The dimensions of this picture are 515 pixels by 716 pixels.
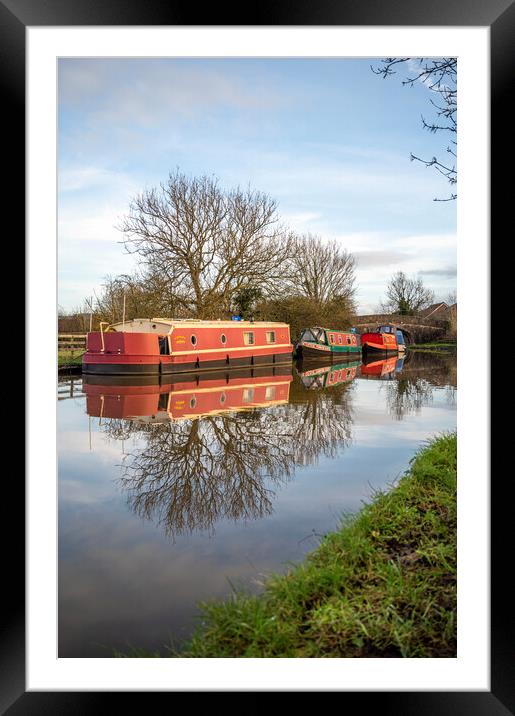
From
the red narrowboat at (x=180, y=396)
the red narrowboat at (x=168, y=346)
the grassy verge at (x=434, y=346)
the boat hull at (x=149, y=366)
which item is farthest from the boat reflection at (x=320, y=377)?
the grassy verge at (x=434, y=346)

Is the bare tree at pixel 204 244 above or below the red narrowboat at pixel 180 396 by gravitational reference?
above

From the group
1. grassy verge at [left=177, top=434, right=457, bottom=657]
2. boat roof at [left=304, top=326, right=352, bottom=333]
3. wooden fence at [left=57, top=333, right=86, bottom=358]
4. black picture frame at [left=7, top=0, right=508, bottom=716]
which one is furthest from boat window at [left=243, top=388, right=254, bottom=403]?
boat roof at [left=304, top=326, right=352, bottom=333]

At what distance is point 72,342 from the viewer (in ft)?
29.4

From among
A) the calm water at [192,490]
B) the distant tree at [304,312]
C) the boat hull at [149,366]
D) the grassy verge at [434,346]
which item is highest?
the distant tree at [304,312]

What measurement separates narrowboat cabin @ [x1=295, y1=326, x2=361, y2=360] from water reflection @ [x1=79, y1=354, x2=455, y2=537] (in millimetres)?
4661

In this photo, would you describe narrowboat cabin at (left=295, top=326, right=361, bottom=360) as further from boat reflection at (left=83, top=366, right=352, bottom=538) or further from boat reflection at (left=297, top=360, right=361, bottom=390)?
boat reflection at (left=83, top=366, right=352, bottom=538)

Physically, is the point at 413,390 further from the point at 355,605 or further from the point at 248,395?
the point at 355,605

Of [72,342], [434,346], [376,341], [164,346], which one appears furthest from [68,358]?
[434,346]

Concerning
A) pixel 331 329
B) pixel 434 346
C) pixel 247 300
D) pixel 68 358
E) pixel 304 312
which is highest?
pixel 247 300

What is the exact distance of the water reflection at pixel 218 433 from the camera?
299 cm

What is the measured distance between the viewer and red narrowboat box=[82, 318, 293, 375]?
26.8 feet

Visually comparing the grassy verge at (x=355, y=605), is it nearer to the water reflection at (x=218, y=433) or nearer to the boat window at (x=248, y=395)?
the water reflection at (x=218, y=433)
